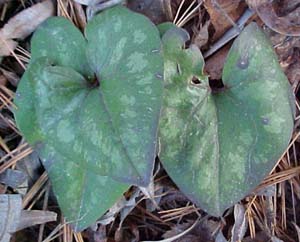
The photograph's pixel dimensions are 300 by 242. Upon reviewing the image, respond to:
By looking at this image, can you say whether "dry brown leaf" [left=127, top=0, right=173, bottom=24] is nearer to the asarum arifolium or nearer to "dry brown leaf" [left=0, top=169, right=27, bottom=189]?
the asarum arifolium

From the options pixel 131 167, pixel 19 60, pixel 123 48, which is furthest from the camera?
pixel 19 60

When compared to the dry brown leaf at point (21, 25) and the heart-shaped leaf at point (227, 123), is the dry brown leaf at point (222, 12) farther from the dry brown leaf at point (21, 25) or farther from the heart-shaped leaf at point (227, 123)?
the dry brown leaf at point (21, 25)

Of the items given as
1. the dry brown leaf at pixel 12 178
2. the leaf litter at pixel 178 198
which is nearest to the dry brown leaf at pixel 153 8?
the leaf litter at pixel 178 198

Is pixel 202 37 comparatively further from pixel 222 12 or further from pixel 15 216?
pixel 15 216

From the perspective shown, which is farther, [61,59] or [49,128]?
[61,59]

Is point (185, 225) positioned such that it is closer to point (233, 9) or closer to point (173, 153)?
point (173, 153)

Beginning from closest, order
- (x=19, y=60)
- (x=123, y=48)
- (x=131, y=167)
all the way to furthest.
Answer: (x=131, y=167)
(x=123, y=48)
(x=19, y=60)

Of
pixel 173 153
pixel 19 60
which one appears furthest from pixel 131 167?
pixel 19 60
